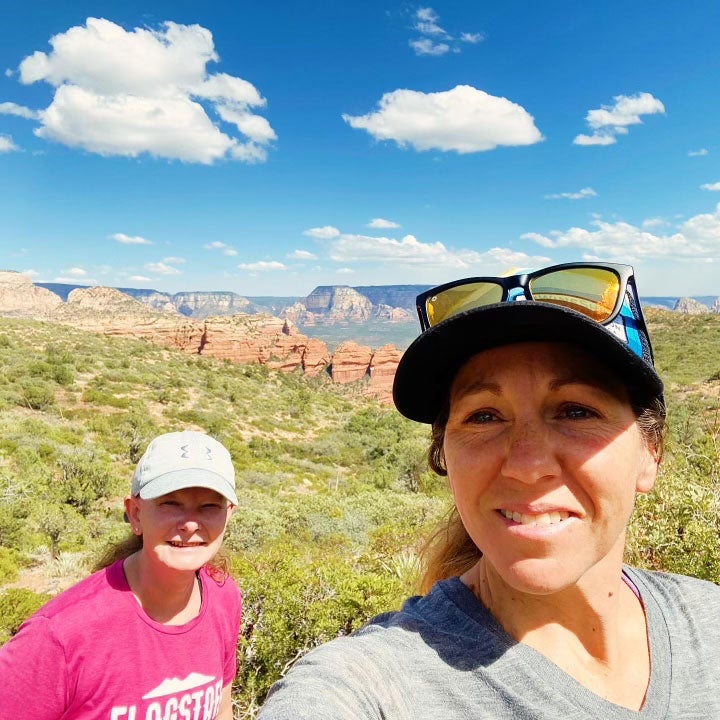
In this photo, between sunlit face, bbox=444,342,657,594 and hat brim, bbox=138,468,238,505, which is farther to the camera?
hat brim, bbox=138,468,238,505

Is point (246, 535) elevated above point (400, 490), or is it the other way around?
point (246, 535)

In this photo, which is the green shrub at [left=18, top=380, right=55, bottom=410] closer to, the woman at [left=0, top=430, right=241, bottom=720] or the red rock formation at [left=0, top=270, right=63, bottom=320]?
the woman at [left=0, top=430, right=241, bottom=720]

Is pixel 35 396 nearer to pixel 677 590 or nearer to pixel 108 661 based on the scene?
pixel 108 661

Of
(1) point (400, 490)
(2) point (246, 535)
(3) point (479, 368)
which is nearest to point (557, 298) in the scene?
(3) point (479, 368)

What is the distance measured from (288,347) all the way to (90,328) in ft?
94.6

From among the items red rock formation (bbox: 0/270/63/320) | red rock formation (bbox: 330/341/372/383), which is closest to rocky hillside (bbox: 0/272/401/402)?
red rock formation (bbox: 330/341/372/383)

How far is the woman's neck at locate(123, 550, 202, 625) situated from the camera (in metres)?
2.09

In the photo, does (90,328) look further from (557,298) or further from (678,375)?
(557,298)

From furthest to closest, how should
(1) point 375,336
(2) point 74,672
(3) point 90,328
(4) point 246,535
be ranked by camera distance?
1. (1) point 375,336
2. (3) point 90,328
3. (4) point 246,535
4. (2) point 74,672

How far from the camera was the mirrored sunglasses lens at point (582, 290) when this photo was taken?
1077 mm

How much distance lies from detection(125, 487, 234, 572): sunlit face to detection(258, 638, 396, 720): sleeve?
1.36 metres

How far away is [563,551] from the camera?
3.20ft

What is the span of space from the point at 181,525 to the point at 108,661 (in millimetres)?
565

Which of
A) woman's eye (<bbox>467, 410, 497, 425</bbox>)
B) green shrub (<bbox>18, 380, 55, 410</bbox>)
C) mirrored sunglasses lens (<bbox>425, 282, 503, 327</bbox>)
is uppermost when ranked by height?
mirrored sunglasses lens (<bbox>425, 282, 503, 327</bbox>)
